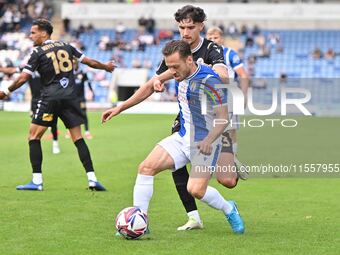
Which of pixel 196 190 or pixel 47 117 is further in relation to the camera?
pixel 47 117

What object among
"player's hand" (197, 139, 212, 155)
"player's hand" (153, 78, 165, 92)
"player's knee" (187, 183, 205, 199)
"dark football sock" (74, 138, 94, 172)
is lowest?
"dark football sock" (74, 138, 94, 172)

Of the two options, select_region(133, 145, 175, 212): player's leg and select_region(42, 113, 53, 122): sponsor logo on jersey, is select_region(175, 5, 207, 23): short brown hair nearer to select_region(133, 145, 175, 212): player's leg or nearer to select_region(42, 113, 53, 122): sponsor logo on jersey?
select_region(133, 145, 175, 212): player's leg

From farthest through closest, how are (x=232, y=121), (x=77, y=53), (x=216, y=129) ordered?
(x=77, y=53)
(x=232, y=121)
(x=216, y=129)

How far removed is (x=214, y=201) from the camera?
28.1 feet

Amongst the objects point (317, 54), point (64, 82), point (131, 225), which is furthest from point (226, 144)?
point (317, 54)

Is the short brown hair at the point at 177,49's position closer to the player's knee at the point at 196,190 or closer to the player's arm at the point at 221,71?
the player's arm at the point at 221,71

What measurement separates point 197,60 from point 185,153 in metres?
1.04

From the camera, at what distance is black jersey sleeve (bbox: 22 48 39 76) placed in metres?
12.1

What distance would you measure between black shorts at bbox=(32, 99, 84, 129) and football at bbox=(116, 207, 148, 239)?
4505mm

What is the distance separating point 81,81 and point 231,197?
11.5 metres

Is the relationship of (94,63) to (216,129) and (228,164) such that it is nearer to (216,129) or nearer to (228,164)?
(228,164)

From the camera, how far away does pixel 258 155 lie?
1720cm

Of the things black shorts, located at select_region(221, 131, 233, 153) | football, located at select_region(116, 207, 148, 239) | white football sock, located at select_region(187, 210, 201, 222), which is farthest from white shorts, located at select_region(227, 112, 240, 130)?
football, located at select_region(116, 207, 148, 239)

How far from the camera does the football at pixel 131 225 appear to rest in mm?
8141
